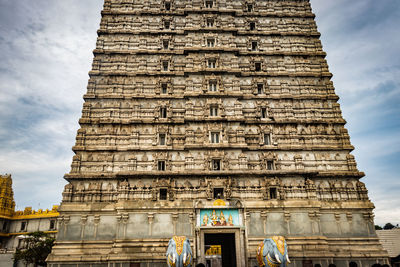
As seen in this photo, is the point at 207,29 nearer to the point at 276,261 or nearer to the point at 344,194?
the point at 344,194

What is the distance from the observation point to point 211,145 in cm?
2284

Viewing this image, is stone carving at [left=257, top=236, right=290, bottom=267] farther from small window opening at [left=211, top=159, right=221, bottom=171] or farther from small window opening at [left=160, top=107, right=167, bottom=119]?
small window opening at [left=160, top=107, right=167, bottom=119]

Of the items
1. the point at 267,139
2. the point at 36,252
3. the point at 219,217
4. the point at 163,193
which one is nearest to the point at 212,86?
the point at 267,139

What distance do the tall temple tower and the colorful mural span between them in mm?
73

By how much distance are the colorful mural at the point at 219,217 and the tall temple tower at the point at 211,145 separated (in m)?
0.07

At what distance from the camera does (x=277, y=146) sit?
23.5 metres

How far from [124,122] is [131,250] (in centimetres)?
1013

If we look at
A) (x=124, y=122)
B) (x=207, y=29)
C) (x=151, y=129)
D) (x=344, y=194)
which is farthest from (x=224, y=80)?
(x=344, y=194)

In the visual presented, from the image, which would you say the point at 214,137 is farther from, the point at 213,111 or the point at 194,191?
the point at 194,191

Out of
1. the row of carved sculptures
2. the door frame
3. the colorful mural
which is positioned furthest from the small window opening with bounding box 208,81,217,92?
the door frame

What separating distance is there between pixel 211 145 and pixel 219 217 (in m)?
5.67

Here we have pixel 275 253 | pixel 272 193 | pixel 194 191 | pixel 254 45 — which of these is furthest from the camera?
pixel 254 45

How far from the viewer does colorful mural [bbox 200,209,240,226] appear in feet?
67.0

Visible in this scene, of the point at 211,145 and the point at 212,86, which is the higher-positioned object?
the point at 212,86
